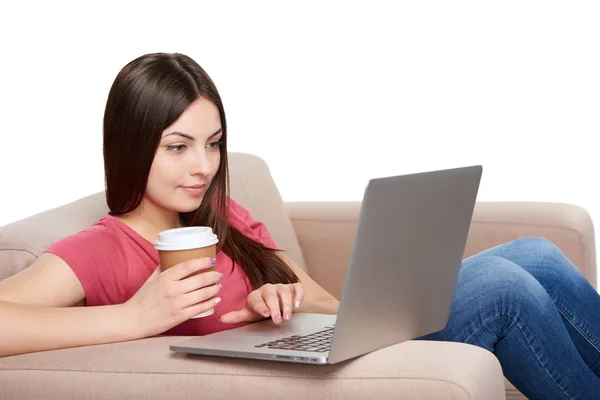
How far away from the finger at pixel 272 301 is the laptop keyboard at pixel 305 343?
10cm

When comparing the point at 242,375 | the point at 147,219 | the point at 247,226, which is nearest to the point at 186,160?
the point at 147,219

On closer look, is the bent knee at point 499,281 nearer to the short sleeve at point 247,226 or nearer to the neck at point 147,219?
the short sleeve at point 247,226

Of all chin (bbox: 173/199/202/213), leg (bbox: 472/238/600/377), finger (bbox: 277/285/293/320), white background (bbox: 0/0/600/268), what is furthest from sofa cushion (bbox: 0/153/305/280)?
white background (bbox: 0/0/600/268)

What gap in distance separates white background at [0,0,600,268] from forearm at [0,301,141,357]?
7.34 ft

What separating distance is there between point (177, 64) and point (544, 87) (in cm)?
231

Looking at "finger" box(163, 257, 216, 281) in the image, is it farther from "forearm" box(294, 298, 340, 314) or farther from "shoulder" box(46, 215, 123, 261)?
"forearm" box(294, 298, 340, 314)

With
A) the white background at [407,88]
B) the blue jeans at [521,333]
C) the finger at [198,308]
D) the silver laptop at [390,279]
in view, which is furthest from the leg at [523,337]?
the white background at [407,88]

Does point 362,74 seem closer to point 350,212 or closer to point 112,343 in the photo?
point 350,212

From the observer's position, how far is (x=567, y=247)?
Answer: 2568 mm

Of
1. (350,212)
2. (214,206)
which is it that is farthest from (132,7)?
(214,206)

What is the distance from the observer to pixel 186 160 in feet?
5.96

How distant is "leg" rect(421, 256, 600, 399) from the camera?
1.74 metres

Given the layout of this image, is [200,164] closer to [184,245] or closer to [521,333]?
[184,245]

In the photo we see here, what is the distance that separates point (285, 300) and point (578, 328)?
0.74 meters
